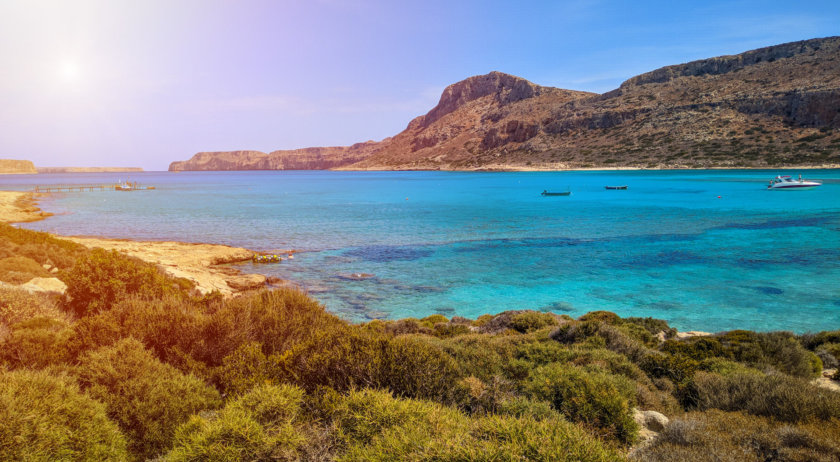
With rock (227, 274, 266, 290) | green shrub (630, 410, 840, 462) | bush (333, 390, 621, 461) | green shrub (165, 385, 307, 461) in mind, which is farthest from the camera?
rock (227, 274, 266, 290)

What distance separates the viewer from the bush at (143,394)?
4.55 meters

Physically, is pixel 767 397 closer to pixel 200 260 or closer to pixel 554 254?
pixel 554 254

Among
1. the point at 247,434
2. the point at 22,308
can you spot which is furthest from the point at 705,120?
the point at 22,308

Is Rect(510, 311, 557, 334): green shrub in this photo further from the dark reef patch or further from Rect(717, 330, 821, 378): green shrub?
the dark reef patch

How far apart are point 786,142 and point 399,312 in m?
112

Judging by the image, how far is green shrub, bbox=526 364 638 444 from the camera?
16.5 ft

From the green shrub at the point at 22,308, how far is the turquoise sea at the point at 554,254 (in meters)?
8.33

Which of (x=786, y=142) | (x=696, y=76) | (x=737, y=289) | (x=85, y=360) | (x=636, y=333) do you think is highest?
(x=696, y=76)

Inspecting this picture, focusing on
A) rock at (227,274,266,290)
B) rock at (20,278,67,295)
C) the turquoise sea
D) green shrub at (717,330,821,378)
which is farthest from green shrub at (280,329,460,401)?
rock at (227,274,266,290)

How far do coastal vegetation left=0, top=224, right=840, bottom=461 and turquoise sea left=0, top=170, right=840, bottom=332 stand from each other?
7865mm

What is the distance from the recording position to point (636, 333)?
34.7 feet

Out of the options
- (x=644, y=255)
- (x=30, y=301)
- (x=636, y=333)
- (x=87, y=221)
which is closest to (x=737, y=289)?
(x=644, y=255)

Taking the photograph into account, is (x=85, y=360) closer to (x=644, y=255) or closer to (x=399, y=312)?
(x=399, y=312)

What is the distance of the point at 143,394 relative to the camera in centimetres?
482
